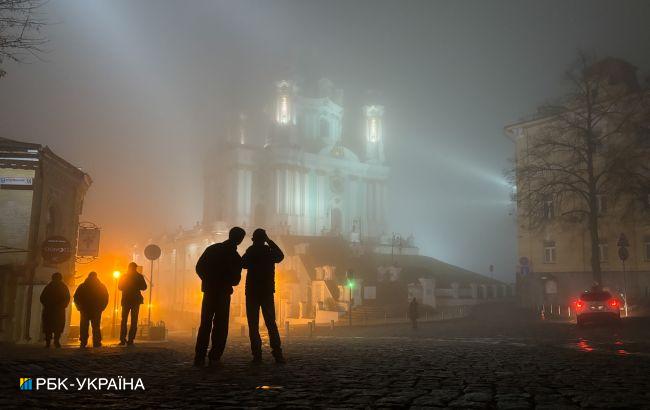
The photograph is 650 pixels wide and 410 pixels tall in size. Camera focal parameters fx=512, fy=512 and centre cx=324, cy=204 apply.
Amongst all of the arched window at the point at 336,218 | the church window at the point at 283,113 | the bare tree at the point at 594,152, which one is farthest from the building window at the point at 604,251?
the church window at the point at 283,113

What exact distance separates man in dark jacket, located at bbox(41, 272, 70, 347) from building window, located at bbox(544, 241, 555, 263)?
34548mm

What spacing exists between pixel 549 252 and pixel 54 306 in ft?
115

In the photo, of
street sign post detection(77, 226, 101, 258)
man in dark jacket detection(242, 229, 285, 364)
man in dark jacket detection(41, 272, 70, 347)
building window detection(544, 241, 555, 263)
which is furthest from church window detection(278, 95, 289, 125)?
man in dark jacket detection(242, 229, 285, 364)

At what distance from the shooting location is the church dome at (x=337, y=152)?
260 feet

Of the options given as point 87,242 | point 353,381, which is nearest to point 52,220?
point 87,242

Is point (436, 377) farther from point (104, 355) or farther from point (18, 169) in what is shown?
point (18, 169)

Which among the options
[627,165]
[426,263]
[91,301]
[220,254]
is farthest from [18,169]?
[426,263]

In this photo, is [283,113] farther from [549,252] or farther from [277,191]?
[549,252]

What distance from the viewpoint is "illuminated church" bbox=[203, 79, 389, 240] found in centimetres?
7300

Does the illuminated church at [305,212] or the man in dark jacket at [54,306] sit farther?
the illuminated church at [305,212]

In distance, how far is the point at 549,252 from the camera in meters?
38.5

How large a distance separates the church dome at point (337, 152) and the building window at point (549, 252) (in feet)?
Result: 147

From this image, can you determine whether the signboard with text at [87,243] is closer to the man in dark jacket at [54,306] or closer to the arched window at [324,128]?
the man in dark jacket at [54,306]

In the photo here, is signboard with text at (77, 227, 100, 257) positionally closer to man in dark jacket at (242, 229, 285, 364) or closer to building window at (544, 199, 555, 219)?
man in dark jacket at (242, 229, 285, 364)
